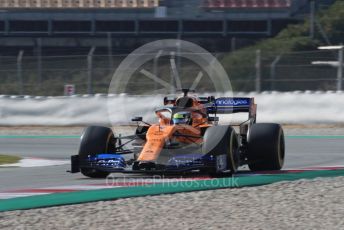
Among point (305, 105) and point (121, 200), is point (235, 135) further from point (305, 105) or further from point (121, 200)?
point (305, 105)

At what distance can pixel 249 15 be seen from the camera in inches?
1738

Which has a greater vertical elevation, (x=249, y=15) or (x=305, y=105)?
(x=249, y=15)

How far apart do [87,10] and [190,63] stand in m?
20.5

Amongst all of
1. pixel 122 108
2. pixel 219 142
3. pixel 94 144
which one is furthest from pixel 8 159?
pixel 122 108

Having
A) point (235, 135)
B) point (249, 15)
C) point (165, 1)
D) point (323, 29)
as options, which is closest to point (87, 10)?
point (165, 1)

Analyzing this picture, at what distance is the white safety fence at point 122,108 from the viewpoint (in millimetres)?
22672

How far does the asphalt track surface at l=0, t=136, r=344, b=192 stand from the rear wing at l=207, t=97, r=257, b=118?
121 cm

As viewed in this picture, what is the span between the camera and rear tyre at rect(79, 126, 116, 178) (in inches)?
463

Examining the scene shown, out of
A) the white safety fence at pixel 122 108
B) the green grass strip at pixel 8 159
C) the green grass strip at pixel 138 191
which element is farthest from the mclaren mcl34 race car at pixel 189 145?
the white safety fence at pixel 122 108

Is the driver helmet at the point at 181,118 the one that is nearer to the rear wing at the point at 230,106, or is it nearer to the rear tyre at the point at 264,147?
the rear wing at the point at 230,106

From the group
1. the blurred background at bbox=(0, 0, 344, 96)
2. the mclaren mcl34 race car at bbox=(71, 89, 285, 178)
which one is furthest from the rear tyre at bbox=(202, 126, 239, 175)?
the blurred background at bbox=(0, 0, 344, 96)

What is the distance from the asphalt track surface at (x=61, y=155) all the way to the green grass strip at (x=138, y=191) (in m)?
1.25

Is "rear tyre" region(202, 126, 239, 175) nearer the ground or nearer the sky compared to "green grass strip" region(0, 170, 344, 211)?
nearer the sky

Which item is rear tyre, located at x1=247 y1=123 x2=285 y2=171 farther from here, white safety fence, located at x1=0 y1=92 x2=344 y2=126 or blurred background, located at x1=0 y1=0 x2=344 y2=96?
blurred background, located at x1=0 y1=0 x2=344 y2=96
